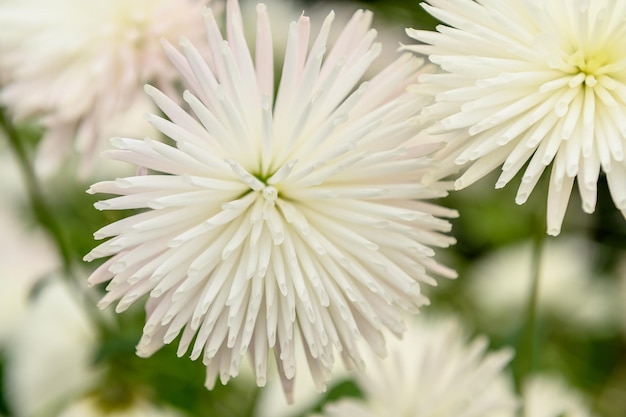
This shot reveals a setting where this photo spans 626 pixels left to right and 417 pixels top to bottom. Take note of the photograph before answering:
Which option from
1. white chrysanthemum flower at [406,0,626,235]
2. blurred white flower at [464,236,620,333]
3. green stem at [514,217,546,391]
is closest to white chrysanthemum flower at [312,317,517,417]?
green stem at [514,217,546,391]

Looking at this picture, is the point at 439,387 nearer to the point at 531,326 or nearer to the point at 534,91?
the point at 531,326

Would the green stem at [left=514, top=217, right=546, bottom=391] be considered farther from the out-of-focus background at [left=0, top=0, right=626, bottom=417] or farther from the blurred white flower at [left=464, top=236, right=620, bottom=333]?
the blurred white flower at [left=464, top=236, right=620, bottom=333]

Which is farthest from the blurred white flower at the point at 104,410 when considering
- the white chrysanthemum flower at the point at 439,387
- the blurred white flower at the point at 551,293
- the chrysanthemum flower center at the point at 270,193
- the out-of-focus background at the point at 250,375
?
the blurred white flower at the point at 551,293

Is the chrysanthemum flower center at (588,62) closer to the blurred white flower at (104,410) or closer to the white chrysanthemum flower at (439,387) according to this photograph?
the white chrysanthemum flower at (439,387)

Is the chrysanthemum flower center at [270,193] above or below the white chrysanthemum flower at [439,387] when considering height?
above

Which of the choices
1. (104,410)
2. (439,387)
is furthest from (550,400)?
(104,410)

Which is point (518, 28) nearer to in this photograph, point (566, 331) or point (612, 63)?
point (612, 63)
